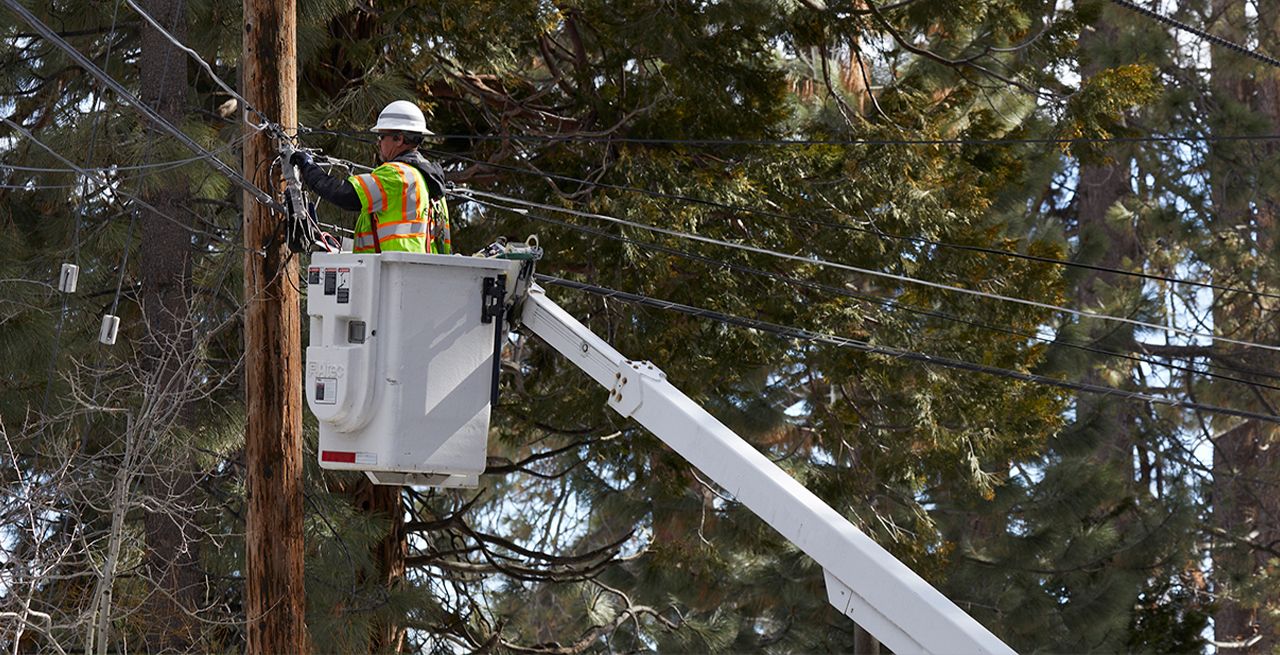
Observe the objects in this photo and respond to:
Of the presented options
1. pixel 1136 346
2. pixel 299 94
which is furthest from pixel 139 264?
pixel 1136 346

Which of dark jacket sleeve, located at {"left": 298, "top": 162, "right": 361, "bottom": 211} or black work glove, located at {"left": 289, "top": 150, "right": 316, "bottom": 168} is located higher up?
black work glove, located at {"left": 289, "top": 150, "right": 316, "bottom": 168}

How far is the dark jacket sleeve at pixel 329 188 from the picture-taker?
891 centimetres

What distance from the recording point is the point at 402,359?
29.3 ft

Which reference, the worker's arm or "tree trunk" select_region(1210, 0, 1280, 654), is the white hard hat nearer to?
the worker's arm

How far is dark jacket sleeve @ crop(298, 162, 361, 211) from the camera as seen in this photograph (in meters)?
8.91

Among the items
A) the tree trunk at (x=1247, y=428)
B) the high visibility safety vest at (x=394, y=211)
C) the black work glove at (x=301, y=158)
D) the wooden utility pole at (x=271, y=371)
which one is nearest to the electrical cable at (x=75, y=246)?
the wooden utility pole at (x=271, y=371)

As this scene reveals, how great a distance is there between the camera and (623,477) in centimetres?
1609

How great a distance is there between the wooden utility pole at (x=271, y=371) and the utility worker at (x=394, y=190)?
0.80m

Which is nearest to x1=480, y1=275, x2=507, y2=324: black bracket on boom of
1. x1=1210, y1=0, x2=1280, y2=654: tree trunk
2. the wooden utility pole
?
the wooden utility pole

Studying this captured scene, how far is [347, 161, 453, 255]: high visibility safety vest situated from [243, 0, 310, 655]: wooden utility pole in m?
0.88

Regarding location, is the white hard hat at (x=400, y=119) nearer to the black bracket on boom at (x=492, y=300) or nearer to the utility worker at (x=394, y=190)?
the utility worker at (x=394, y=190)

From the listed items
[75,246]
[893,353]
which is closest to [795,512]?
[893,353]

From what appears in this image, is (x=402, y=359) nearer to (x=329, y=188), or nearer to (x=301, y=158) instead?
(x=329, y=188)

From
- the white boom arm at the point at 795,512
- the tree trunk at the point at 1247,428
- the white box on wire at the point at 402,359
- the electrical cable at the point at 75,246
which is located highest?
the tree trunk at the point at 1247,428
